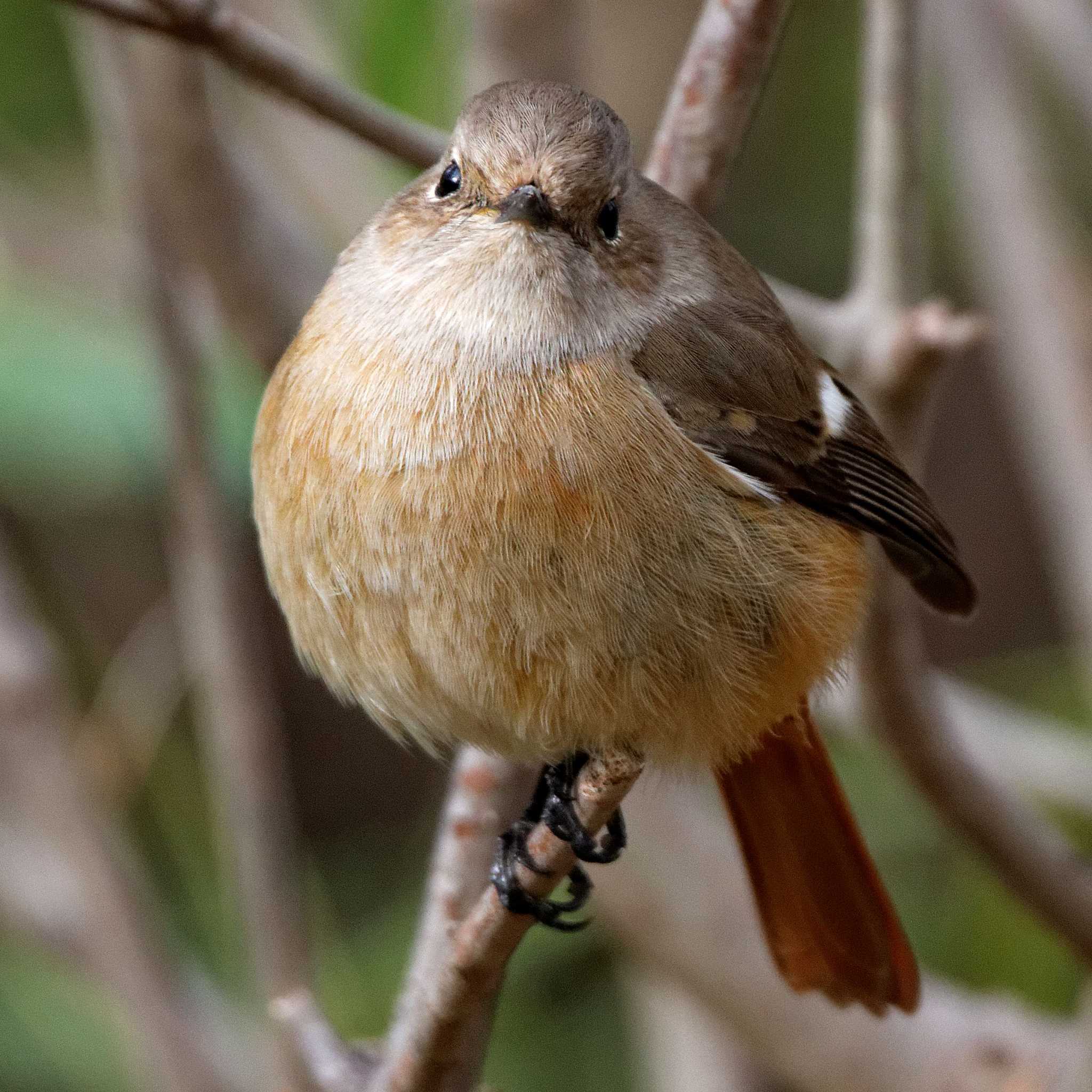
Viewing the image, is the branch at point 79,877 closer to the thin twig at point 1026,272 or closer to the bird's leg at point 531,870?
the bird's leg at point 531,870

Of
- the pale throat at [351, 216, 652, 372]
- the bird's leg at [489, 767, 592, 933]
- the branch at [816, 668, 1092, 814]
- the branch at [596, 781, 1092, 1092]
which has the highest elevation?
the pale throat at [351, 216, 652, 372]

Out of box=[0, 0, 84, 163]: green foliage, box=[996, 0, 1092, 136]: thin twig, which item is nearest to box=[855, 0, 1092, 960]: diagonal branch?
box=[996, 0, 1092, 136]: thin twig

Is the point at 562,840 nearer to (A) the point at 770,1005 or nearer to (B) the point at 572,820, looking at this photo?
(B) the point at 572,820

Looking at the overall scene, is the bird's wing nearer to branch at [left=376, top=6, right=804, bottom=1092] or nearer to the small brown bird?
the small brown bird

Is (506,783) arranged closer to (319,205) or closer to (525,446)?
(525,446)

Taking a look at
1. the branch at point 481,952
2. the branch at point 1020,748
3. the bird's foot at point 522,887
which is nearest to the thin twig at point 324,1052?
the branch at point 481,952

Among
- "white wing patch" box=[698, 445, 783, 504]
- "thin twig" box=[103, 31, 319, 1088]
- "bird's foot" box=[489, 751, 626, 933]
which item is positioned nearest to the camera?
"bird's foot" box=[489, 751, 626, 933]
